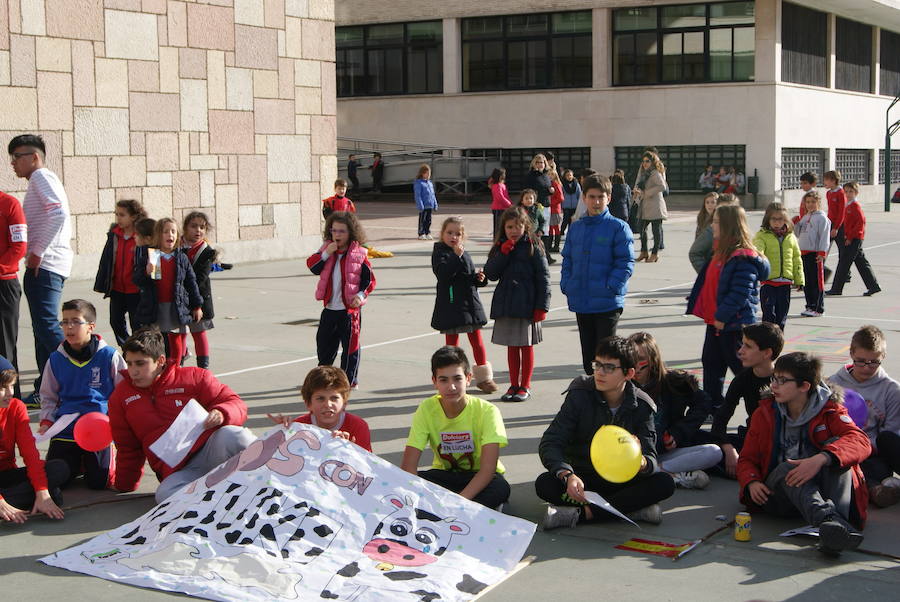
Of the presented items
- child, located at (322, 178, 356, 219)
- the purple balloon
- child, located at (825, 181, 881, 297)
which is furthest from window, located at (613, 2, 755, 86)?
the purple balloon

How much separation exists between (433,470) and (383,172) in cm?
3255

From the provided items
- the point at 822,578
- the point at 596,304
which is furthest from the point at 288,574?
the point at 596,304

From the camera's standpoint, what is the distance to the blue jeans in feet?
28.4

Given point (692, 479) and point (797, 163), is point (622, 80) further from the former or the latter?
point (692, 479)

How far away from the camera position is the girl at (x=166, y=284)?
907 cm

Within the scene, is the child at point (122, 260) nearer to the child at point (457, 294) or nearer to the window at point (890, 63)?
the child at point (457, 294)

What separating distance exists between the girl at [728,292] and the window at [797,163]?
1150 inches

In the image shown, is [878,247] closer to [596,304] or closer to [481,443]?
[596,304]

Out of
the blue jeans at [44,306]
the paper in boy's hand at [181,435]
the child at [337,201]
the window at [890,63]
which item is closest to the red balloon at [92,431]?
the paper in boy's hand at [181,435]

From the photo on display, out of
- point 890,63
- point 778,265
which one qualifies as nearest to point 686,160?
point 890,63

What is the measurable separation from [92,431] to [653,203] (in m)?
14.2

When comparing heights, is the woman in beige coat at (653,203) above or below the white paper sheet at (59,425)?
above

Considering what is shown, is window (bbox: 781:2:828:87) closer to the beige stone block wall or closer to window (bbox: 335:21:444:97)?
window (bbox: 335:21:444:97)

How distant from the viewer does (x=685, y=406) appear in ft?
22.6
